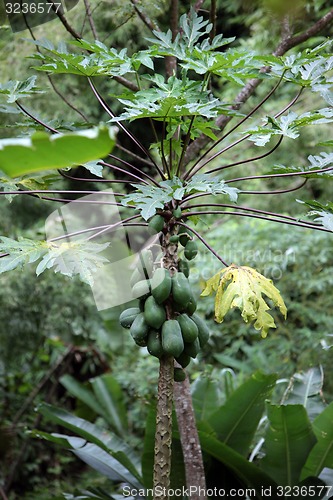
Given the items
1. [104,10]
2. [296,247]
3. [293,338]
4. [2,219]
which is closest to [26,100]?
[2,219]

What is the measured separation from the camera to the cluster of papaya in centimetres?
133

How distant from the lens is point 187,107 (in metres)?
1.28

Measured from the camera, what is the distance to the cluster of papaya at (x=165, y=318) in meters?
1.33

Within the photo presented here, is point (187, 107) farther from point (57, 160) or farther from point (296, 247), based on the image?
point (296, 247)

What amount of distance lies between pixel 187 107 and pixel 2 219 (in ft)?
8.09

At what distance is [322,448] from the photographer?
2025 mm

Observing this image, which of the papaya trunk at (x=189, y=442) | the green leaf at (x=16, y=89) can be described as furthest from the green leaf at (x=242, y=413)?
the green leaf at (x=16, y=89)

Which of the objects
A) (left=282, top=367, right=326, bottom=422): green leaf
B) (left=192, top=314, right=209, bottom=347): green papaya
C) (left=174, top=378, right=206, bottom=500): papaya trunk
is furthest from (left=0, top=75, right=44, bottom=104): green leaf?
(left=282, top=367, right=326, bottom=422): green leaf

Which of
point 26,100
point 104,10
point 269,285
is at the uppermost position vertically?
point 104,10

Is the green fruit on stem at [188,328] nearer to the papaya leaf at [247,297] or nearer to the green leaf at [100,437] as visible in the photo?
the papaya leaf at [247,297]

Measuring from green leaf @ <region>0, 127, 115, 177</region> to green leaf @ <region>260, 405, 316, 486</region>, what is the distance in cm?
149

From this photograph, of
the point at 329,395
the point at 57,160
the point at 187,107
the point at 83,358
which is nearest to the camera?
the point at 57,160

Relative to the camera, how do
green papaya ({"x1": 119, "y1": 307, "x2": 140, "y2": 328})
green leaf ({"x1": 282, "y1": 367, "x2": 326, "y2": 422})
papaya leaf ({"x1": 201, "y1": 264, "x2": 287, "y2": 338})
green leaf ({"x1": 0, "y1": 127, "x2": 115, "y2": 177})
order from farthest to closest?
green leaf ({"x1": 282, "y1": 367, "x2": 326, "y2": 422}) < green papaya ({"x1": 119, "y1": 307, "x2": 140, "y2": 328}) < papaya leaf ({"x1": 201, "y1": 264, "x2": 287, "y2": 338}) < green leaf ({"x1": 0, "y1": 127, "x2": 115, "y2": 177})

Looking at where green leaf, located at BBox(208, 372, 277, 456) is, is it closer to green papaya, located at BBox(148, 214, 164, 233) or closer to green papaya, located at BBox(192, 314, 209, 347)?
green papaya, located at BBox(192, 314, 209, 347)
